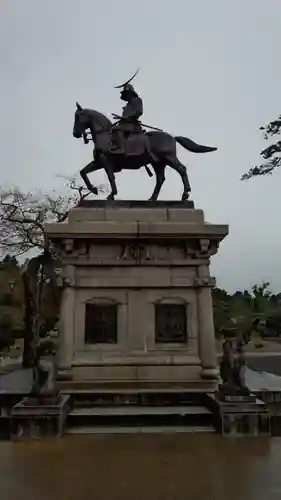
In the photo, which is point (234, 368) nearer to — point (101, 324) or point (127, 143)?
point (101, 324)

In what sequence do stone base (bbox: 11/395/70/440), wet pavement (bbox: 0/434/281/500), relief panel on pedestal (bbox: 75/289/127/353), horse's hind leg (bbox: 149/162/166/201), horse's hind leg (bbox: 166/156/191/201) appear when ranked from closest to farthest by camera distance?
wet pavement (bbox: 0/434/281/500)
stone base (bbox: 11/395/70/440)
relief panel on pedestal (bbox: 75/289/127/353)
horse's hind leg (bbox: 166/156/191/201)
horse's hind leg (bbox: 149/162/166/201)

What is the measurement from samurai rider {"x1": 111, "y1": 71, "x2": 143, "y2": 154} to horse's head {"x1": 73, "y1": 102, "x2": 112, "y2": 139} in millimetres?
238

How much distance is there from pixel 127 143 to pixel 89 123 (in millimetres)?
894

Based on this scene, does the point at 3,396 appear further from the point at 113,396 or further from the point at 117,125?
the point at 117,125

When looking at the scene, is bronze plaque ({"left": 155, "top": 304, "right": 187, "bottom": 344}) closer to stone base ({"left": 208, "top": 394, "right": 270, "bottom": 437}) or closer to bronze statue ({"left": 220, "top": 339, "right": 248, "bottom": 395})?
bronze statue ({"left": 220, "top": 339, "right": 248, "bottom": 395})

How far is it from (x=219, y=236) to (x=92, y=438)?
458 centimetres

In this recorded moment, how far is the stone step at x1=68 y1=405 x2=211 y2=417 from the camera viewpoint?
9047mm

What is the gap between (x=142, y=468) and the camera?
649 centimetres

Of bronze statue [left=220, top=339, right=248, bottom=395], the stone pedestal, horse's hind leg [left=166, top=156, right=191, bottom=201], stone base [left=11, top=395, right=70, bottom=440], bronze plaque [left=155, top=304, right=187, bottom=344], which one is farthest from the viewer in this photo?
horse's hind leg [left=166, top=156, right=191, bottom=201]

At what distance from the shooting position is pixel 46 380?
28.7ft

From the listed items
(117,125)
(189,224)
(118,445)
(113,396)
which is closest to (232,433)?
(118,445)

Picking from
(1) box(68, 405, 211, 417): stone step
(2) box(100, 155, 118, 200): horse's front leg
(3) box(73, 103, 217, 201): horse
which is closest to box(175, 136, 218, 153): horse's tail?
(3) box(73, 103, 217, 201): horse

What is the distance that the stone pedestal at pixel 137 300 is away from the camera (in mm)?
10430

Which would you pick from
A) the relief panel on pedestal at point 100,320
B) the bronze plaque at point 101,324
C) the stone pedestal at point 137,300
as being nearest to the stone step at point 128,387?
the stone pedestal at point 137,300
